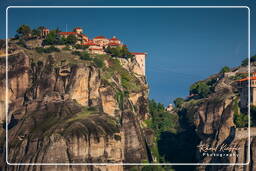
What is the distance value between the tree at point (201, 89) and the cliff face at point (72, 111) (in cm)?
630

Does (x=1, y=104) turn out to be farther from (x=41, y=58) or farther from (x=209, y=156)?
(x=209, y=156)

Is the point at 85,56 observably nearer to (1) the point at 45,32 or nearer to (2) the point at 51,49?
(2) the point at 51,49

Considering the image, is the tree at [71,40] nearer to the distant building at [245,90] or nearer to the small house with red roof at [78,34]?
the small house with red roof at [78,34]

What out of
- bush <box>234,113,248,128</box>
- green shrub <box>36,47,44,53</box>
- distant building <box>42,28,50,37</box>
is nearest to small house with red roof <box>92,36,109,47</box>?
distant building <box>42,28,50,37</box>

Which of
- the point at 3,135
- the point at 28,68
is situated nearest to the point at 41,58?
the point at 28,68

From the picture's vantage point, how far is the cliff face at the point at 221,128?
109 m

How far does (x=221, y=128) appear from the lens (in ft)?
388

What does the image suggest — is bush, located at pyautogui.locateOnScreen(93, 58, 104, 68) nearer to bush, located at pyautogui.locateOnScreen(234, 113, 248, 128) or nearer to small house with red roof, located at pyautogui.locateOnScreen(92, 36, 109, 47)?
small house with red roof, located at pyautogui.locateOnScreen(92, 36, 109, 47)

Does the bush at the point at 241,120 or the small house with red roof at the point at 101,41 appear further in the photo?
the small house with red roof at the point at 101,41

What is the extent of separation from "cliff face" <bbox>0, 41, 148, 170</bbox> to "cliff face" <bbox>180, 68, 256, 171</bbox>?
6541 millimetres

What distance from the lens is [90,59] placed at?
431 ft

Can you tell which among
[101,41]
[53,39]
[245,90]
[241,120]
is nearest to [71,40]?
[53,39]

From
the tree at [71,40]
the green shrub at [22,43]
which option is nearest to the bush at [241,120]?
the tree at [71,40]

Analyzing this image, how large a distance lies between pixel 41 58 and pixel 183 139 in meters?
18.0
